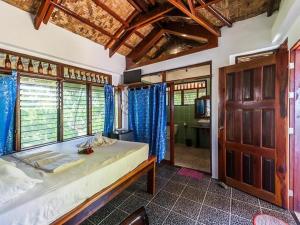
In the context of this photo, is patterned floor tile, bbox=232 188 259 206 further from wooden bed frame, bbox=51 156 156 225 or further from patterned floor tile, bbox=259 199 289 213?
wooden bed frame, bbox=51 156 156 225

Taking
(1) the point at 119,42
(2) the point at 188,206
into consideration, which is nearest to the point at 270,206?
(2) the point at 188,206

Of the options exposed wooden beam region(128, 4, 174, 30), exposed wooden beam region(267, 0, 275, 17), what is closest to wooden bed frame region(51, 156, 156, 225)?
exposed wooden beam region(128, 4, 174, 30)

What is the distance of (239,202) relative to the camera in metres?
2.22

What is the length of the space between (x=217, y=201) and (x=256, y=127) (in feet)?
4.08

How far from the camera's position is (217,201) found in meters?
2.25

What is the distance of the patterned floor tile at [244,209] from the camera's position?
1.95 metres

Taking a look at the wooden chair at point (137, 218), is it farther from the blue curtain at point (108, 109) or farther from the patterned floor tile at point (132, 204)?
the blue curtain at point (108, 109)

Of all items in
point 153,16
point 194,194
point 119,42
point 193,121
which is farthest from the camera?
point 193,121

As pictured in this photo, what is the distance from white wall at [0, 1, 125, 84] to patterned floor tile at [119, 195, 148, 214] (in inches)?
109

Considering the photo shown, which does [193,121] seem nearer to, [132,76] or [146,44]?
[132,76]

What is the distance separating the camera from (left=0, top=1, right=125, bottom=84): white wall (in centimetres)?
225

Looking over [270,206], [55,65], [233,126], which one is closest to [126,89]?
[55,65]

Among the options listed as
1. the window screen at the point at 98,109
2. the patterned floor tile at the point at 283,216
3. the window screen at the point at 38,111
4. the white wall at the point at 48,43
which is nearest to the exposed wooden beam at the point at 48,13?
the white wall at the point at 48,43

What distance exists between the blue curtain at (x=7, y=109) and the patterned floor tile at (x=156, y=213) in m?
2.21
